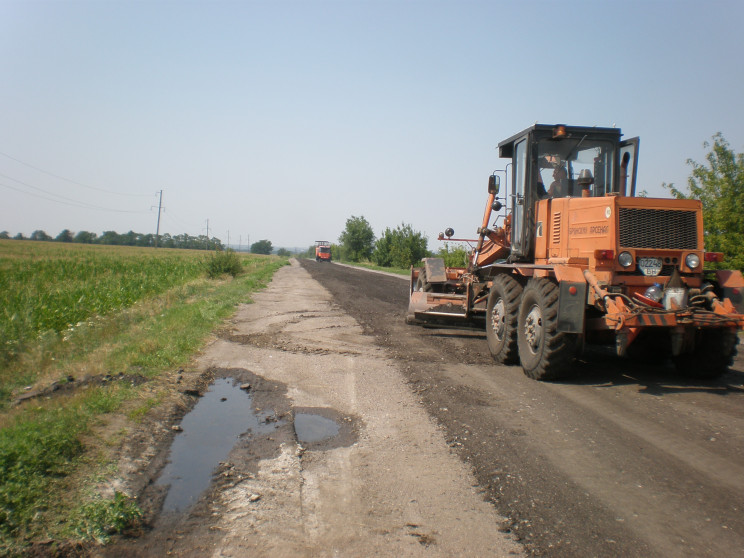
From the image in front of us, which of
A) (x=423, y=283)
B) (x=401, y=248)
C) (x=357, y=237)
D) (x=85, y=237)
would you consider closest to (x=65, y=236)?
(x=85, y=237)

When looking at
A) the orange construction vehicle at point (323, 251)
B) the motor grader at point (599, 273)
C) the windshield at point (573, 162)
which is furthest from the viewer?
the orange construction vehicle at point (323, 251)

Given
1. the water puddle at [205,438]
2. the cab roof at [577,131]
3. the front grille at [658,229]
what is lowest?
the water puddle at [205,438]

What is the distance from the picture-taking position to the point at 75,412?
491cm

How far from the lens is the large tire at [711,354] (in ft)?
21.6

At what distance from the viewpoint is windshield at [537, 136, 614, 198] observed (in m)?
8.12

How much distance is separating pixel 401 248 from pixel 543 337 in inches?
1947

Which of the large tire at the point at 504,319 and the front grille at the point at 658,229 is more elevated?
the front grille at the point at 658,229

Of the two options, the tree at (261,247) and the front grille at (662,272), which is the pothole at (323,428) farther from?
the tree at (261,247)

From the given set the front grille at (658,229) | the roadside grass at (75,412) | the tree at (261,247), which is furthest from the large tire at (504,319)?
the tree at (261,247)

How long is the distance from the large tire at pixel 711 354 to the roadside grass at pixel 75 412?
20.6 ft

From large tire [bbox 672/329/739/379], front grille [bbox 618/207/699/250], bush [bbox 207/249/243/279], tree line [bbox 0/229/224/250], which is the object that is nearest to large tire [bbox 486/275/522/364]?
front grille [bbox 618/207/699/250]

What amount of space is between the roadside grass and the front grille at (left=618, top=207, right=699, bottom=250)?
552 cm

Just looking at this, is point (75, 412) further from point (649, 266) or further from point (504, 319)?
point (649, 266)

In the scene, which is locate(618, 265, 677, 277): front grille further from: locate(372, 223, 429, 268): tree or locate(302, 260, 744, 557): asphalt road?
locate(372, 223, 429, 268): tree
